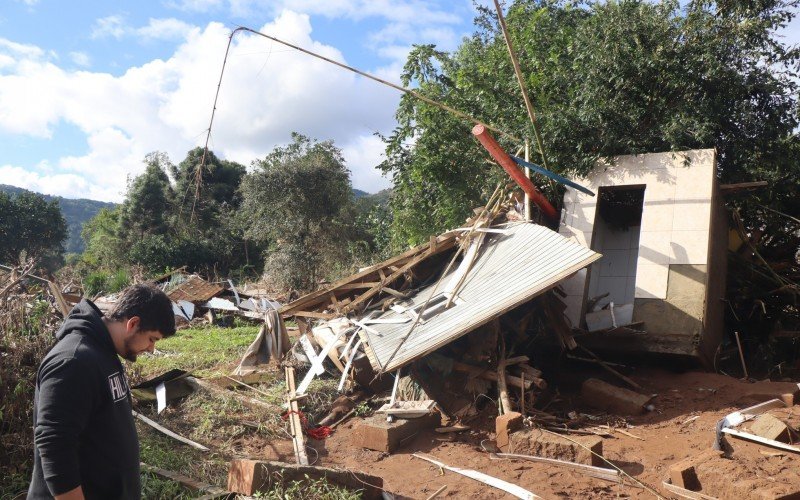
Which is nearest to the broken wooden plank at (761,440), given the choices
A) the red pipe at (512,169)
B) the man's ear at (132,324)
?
the red pipe at (512,169)

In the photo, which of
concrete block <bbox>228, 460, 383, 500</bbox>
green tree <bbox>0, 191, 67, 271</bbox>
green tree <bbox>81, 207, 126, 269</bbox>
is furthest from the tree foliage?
green tree <bbox>0, 191, 67, 271</bbox>

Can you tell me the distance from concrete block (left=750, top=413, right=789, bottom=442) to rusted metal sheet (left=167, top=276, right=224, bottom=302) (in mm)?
16509

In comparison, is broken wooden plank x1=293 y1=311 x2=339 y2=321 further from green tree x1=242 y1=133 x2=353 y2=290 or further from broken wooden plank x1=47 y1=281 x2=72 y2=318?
green tree x1=242 y1=133 x2=353 y2=290

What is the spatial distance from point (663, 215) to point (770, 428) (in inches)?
162

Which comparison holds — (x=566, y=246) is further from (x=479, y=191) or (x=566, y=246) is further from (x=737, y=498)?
(x=479, y=191)

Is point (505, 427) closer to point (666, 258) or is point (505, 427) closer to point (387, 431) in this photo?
point (387, 431)

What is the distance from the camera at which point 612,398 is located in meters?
7.42

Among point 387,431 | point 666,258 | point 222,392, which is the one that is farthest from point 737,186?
point 222,392

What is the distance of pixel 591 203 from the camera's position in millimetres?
9742

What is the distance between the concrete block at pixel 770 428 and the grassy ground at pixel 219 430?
12.4ft

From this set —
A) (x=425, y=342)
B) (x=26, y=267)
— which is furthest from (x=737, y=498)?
(x=26, y=267)

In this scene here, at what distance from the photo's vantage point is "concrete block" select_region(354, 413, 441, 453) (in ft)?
21.8

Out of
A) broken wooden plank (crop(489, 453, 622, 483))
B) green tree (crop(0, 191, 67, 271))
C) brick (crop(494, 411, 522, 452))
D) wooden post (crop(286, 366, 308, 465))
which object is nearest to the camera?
broken wooden plank (crop(489, 453, 622, 483))

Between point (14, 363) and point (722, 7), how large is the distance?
470 inches
